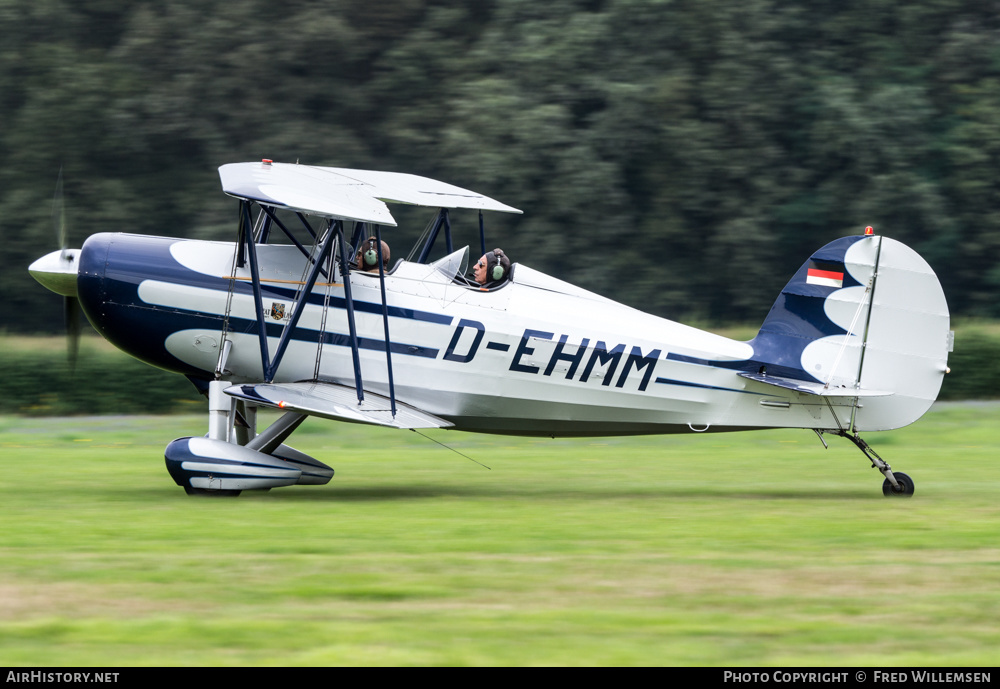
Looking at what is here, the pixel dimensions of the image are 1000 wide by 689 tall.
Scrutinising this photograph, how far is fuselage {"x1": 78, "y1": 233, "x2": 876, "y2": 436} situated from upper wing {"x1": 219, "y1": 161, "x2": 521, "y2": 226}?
78 cm

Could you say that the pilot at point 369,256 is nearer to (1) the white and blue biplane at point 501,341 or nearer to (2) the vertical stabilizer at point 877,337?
(1) the white and blue biplane at point 501,341

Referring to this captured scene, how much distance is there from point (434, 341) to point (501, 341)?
0.64 meters

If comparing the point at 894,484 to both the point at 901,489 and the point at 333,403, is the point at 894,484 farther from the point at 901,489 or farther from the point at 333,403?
the point at 333,403

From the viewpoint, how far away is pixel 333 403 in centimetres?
1009

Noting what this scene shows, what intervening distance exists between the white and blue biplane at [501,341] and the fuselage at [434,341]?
0.04 ft

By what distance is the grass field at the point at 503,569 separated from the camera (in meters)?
5.24

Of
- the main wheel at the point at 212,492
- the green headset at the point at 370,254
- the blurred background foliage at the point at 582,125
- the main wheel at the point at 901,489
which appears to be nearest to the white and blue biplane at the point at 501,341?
the main wheel at the point at 901,489

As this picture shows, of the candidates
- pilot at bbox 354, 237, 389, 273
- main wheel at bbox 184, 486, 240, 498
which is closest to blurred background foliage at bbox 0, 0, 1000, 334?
pilot at bbox 354, 237, 389, 273

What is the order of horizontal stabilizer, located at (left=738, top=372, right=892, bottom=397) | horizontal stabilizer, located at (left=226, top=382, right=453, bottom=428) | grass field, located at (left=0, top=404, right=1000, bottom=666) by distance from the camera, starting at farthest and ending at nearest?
horizontal stabilizer, located at (left=738, top=372, right=892, bottom=397) < horizontal stabilizer, located at (left=226, top=382, right=453, bottom=428) < grass field, located at (left=0, top=404, right=1000, bottom=666)

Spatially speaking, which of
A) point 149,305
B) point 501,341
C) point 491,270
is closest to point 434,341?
point 501,341

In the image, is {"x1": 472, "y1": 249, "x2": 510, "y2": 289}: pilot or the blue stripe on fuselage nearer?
the blue stripe on fuselage

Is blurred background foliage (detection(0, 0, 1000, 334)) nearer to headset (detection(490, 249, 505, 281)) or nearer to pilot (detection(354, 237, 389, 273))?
headset (detection(490, 249, 505, 281))

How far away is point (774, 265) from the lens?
3091 centimetres

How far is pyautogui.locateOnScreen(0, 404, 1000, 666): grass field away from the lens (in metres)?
5.24
